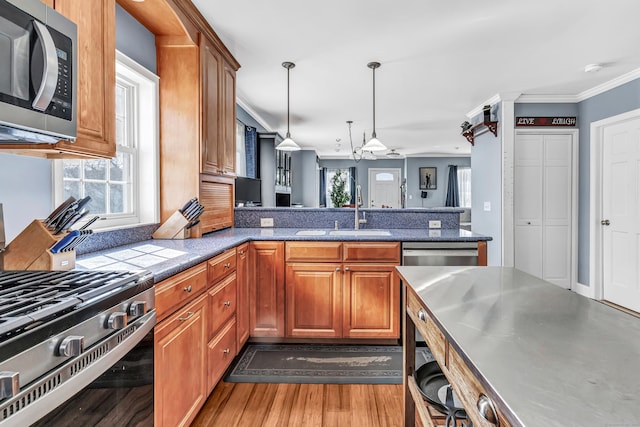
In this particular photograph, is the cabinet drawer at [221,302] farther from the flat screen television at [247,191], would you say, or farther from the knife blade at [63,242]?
the flat screen television at [247,191]

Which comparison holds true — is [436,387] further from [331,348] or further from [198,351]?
[331,348]

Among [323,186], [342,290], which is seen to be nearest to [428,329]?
[342,290]

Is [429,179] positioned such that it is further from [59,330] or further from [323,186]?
[59,330]

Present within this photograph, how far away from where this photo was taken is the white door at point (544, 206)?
4555 millimetres

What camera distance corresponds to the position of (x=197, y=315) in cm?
177

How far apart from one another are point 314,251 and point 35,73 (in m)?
1.98

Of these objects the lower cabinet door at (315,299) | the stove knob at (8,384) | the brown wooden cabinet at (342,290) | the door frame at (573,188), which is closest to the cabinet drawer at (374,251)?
the brown wooden cabinet at (342,290)

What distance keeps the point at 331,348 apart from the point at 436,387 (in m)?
1.53

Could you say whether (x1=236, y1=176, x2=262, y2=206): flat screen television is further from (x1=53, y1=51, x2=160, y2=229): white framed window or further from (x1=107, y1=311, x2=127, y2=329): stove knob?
(x1=107, y1=311, x2=127, y2=329): stove knob

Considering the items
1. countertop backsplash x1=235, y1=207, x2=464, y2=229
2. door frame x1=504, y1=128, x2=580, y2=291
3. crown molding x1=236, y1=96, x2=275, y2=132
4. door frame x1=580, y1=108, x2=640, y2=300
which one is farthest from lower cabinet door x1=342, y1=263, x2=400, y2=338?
door frame x1=580, y1=108, x2=640, y2=300

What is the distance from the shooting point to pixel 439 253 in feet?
8.80

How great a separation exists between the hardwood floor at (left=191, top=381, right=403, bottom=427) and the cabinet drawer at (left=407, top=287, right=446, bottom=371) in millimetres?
846

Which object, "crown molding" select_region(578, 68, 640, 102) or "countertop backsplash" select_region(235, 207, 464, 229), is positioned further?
"crown molding" select_region(578, 68, 640, 102)

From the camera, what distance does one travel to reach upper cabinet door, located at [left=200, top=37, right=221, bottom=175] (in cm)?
262
